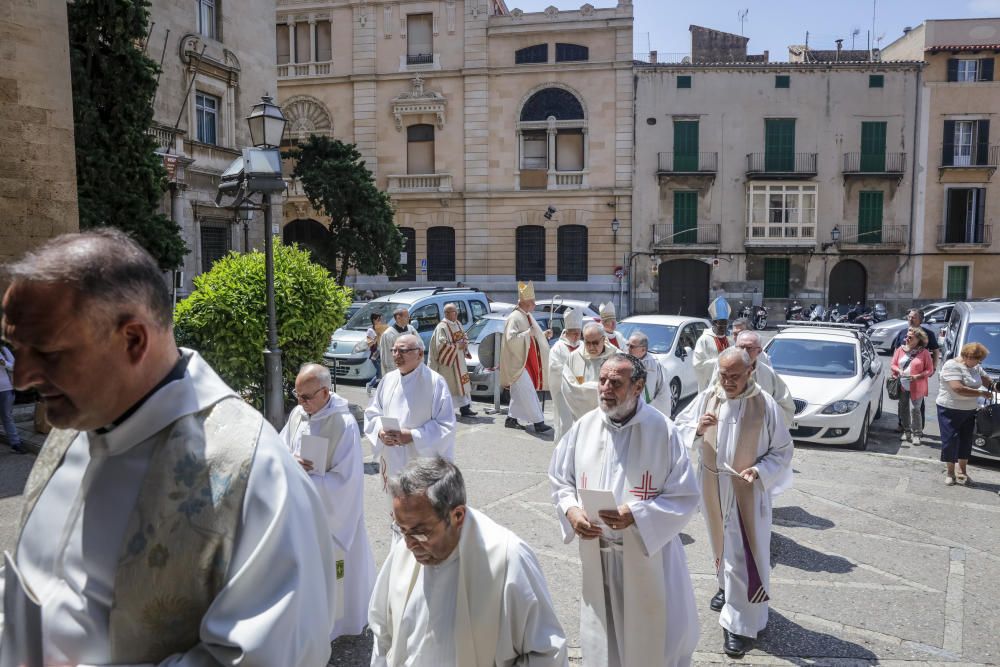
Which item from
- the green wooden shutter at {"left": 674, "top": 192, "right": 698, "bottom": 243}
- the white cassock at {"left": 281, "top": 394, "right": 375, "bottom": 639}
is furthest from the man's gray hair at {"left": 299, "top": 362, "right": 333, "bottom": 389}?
the green wooden shutter at {"left": 674, "top": 192, "right": 698, "bottom": 243}

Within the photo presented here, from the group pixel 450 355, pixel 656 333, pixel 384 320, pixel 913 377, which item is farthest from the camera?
pixel 384 320

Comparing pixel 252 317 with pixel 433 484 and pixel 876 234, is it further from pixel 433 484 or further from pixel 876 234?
pixel 876 234

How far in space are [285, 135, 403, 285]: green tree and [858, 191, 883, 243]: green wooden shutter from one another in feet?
68.7

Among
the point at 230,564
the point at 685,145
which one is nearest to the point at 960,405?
the point at 230,564

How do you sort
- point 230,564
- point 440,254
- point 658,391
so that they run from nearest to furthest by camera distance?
point 230,564 → point 658,391 → point 440,254

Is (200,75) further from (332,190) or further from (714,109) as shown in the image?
(714,109)

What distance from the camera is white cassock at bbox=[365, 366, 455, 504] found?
5.91 meters

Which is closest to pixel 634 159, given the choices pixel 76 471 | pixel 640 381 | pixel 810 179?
pixel 810 179

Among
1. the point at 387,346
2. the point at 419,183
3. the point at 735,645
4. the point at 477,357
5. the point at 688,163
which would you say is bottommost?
the point at 735,645

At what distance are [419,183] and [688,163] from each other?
12149 mm

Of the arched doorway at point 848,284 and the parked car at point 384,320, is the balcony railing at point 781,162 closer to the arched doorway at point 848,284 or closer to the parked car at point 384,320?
the arched doorway at point 848,284

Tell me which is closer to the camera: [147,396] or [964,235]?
[147,396]

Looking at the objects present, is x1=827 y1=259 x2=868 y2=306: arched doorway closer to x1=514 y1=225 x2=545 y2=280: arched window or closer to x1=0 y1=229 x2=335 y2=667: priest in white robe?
x1=514 y1=225 x2=545 y2=280: arched window

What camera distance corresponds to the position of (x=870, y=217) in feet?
112
